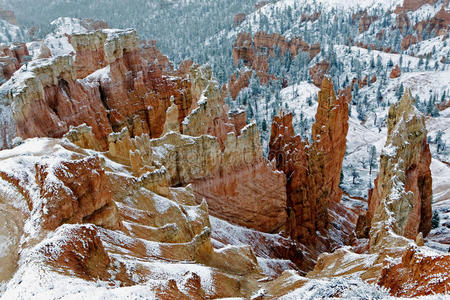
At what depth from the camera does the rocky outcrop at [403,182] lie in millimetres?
21609

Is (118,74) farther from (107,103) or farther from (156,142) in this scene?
(156,142)

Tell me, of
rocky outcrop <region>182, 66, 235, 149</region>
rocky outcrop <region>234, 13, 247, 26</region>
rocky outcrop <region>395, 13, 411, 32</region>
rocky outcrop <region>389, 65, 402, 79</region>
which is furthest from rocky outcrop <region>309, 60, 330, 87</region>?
rocky outcrop <region>234, 13, 247, 26</region>

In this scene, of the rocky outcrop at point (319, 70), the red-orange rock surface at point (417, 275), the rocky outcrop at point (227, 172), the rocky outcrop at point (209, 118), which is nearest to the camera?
the red-orange rock surface at point (417, 275)

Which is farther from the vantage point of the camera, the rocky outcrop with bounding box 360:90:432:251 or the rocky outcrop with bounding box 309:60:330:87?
the rocky outcrop with bounding box 309:60:330:87

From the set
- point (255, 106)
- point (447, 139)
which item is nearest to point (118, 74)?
point (255, 106)

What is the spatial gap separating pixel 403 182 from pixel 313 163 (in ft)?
42.3

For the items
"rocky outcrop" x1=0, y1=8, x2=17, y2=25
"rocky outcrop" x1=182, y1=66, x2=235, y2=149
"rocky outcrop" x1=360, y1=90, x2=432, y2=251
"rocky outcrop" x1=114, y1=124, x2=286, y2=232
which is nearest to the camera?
"rocky outcrop" x1=360, y1=90, x2=432, y2=251

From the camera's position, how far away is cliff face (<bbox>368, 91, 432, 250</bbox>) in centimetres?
2178

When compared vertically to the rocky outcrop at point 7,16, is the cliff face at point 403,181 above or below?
below

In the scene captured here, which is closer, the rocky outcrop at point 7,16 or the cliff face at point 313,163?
the cliff face at point 313,163

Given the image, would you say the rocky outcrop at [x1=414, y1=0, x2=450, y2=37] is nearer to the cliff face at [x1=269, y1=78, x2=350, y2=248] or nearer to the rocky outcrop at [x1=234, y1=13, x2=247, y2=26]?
the rocky outcrop at [x1=234, y1=13, x2=247, y2=26]

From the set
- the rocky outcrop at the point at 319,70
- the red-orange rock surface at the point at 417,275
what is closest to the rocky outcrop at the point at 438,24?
the rocky outcrop at the point at 319,70

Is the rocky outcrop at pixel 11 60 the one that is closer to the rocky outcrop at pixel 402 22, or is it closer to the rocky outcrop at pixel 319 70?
the rocky outcrop at pixel 319 70

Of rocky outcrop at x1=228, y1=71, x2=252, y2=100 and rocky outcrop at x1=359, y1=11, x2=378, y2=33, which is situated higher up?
Answer: rocky outcrop at x1=359, y1=11, x2=378, y2=33
